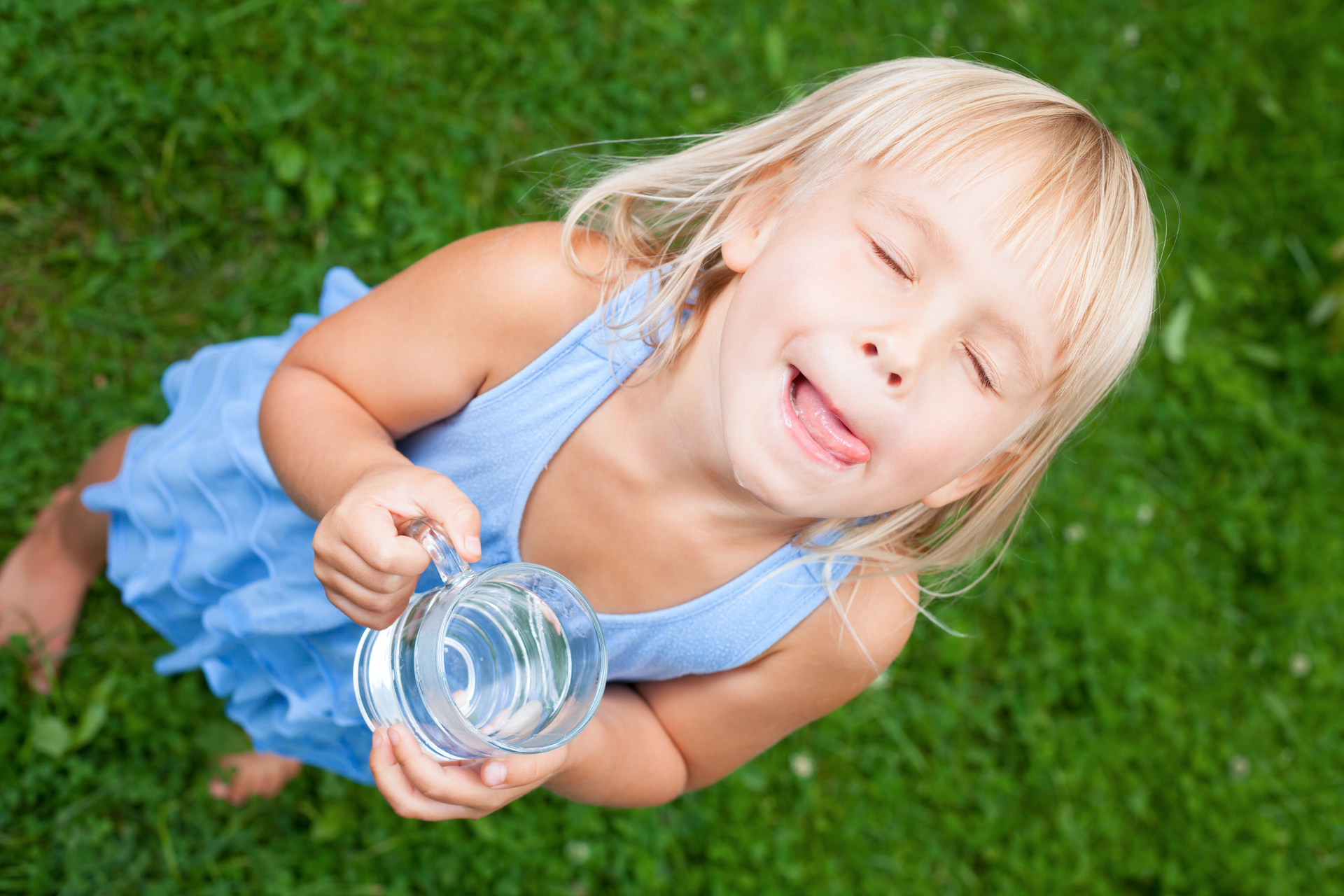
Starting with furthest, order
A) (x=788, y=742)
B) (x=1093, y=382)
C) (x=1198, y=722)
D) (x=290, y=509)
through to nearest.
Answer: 1. (x=1198, y=722)
2. (x=788, y=742)
3. (x=290, y=509)
4. (x=1093, y=382)

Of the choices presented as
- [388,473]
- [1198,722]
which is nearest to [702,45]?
[388,473]

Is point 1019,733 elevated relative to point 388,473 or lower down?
lower down

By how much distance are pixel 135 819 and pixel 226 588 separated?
2.60ft

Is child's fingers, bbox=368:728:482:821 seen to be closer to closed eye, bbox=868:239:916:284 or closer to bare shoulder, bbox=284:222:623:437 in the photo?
bare shoulder, bbox=284:222:623:437

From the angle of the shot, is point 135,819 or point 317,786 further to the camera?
point 317,786

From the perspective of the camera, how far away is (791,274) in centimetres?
151

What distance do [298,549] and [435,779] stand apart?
774 millimetres

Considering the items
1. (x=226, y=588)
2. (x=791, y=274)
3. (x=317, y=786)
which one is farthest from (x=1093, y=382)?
(x=317, y=786)

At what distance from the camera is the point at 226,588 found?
212cm

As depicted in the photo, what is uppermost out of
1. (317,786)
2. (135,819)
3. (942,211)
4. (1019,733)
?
(942,211)

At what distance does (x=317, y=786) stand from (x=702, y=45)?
270cm

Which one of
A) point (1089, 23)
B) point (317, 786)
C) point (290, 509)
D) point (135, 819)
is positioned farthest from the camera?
point (1089, 23)

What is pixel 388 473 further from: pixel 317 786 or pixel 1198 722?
pixel 1198 722

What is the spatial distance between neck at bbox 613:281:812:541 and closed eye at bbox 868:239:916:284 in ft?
0.87
